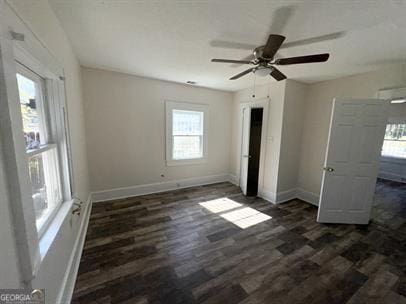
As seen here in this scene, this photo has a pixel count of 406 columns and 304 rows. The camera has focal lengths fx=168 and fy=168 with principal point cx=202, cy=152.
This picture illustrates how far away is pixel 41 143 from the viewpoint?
4.95 ft


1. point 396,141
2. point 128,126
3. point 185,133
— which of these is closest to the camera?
point 128,126

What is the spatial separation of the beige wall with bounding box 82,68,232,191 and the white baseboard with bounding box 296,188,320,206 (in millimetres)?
2612

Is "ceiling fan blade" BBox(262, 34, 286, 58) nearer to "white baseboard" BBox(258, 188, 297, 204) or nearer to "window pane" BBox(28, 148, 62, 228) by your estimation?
"window pane" BBox(28, 148, 62, 228)

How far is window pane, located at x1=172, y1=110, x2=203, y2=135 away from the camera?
13.3 ft

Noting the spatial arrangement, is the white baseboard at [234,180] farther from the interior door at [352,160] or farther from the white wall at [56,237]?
the white wall at [56,237]

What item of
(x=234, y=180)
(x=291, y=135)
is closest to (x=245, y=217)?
(x=234, y=180)

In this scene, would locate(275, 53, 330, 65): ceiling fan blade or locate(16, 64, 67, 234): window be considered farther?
locate(275, 53, 330, 65): ceiling fan blade

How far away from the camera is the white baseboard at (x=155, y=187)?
345cm

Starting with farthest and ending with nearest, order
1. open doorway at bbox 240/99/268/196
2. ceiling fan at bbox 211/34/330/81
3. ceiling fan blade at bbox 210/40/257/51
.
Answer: open doorway at bbox 240/99/268/196 → ceiling fan blade at bbox 210/40/257/51 → ceiling fan at bbox 211/34/330/81

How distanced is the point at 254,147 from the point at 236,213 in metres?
2.12

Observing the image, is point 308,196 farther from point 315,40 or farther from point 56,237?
point 56,237

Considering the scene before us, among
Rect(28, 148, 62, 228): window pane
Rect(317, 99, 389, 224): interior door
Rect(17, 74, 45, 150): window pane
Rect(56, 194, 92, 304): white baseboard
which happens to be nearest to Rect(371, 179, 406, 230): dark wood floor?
Rect(317, 99, 389, 224): interior door

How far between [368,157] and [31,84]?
4296 millimetres

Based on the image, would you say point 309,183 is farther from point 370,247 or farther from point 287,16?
point 287,16
